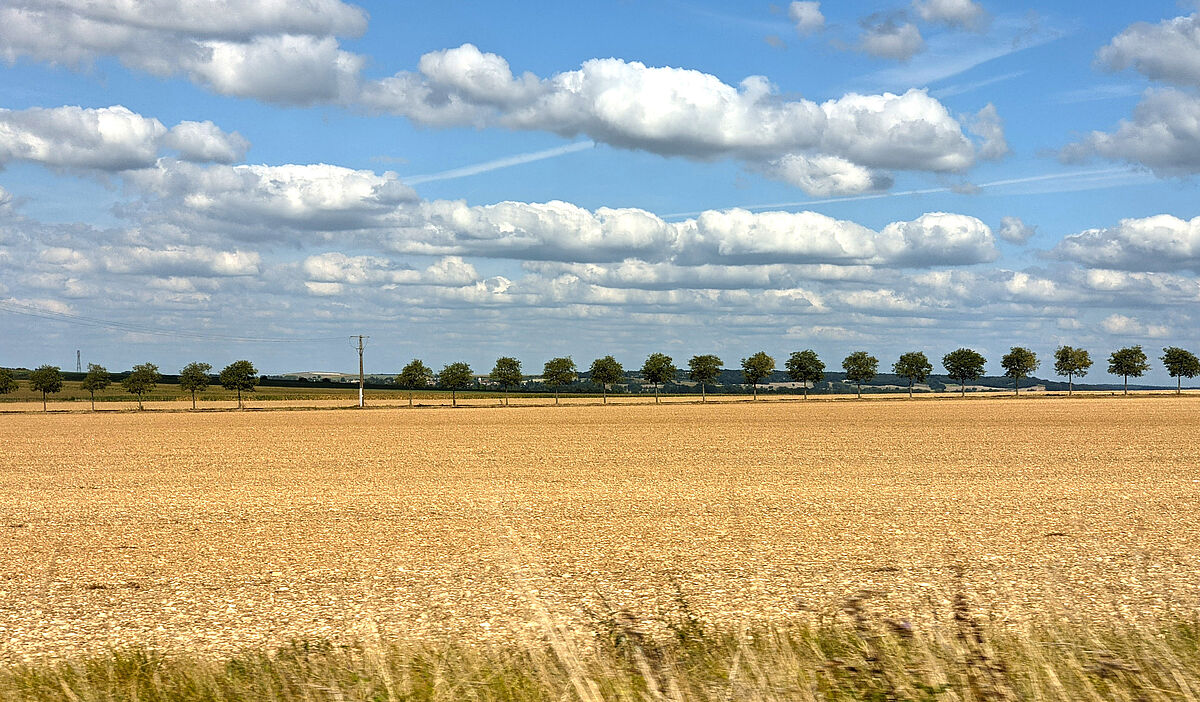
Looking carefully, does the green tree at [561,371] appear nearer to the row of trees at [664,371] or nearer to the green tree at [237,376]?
the row of trees at [664,371]

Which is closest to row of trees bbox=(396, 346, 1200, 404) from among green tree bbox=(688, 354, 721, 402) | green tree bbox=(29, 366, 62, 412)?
A: green tree bbox=(688, 354, 721, 402)

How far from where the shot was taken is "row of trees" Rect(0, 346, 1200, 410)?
137750 mm

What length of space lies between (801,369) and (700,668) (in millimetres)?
160389

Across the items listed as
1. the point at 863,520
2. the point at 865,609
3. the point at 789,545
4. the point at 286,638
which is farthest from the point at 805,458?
the point at 286,638

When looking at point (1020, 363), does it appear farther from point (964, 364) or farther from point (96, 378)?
point (96, 378)

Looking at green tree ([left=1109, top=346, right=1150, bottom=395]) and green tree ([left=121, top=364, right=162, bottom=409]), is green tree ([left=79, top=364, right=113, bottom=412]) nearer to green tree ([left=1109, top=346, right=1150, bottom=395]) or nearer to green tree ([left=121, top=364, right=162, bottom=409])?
green tree ([left=121, top=364, right=162, bottom=409])

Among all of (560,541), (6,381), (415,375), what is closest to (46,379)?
(6,381)

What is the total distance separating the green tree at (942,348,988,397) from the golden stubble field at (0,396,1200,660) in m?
145

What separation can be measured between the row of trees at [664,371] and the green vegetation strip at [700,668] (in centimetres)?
12924

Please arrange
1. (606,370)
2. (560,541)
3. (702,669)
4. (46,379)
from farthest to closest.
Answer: (606,370)
(46,379)
(560,541)
(702,669)

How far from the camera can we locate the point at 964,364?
17788cm

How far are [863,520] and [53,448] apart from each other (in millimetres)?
42326

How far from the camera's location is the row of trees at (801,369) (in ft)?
517

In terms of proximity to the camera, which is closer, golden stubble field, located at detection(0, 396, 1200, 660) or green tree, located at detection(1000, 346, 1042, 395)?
golden stubble field, located at detection(0, 396, 1200, 660)
